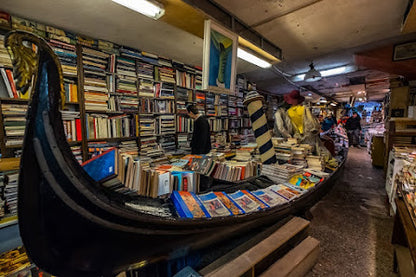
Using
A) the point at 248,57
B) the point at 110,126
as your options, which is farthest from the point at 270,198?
the point at 110,126

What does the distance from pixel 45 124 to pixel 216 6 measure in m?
2.31

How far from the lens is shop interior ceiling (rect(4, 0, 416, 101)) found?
2.04 metres

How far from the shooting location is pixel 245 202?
151 centimetres

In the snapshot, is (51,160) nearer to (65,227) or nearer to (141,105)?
(65,227)

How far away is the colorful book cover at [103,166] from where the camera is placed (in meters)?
0.98

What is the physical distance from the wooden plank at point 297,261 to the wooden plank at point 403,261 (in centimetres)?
60

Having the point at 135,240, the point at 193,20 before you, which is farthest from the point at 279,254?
the point at 193,20

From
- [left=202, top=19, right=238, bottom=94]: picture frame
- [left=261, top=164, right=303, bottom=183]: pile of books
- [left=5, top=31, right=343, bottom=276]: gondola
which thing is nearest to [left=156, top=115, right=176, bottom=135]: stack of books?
[left=202, top=19, right=238, bottom=94]: picture frame

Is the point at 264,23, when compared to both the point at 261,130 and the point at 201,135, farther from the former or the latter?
the point at 201,135

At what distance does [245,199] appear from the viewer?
A: 1.56 m

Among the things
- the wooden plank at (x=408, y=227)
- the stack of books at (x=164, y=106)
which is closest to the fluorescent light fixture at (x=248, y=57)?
the stack of books at (x=164, y=106)

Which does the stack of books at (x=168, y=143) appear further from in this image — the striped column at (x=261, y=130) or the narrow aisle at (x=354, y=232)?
the narrow aisle at (x=354, y=232)

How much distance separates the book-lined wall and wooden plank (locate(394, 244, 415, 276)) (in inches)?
138

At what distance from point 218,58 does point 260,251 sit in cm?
218
